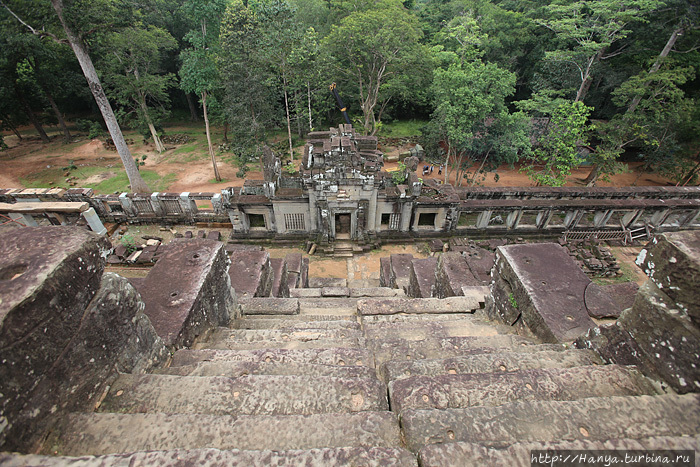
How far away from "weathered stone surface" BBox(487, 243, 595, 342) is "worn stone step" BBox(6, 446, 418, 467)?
138 inches

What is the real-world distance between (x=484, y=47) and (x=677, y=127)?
49.5 ft

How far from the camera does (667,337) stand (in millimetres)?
2969

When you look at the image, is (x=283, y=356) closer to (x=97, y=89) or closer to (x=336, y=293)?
(x=336, y=293)

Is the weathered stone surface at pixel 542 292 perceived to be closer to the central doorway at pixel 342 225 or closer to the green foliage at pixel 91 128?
the central doorway at pixel 342 225

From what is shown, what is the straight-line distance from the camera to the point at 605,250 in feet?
50.1

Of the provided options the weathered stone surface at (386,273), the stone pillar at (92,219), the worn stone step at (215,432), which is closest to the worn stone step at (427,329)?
the worn stone step at (215,432)

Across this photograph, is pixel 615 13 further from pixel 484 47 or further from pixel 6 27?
pixel 6 27

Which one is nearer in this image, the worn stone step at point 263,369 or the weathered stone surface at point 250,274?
the worn stone step at point 263,369

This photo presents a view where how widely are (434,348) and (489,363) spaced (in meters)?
0.79

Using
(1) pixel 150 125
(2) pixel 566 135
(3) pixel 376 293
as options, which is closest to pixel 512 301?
(3) pixel 376 293

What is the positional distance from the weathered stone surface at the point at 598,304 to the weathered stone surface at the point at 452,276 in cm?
240

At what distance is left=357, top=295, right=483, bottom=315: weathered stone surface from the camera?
21.1 feet

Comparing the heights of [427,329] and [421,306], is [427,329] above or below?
above

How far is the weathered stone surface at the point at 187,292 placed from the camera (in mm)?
4305
